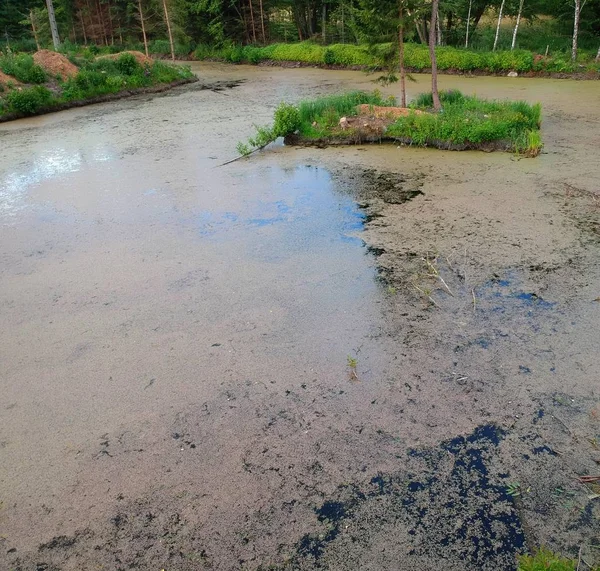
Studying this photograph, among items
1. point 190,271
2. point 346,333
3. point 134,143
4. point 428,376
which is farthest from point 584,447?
point 134,143

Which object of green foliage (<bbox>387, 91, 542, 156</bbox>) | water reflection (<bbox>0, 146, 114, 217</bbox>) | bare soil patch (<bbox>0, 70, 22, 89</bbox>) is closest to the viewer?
water reflection (<bbox>0, 146, 114, 217</bbox>)

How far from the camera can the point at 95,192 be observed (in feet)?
18.4

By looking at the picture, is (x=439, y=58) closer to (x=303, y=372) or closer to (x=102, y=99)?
(x=102, y=99)

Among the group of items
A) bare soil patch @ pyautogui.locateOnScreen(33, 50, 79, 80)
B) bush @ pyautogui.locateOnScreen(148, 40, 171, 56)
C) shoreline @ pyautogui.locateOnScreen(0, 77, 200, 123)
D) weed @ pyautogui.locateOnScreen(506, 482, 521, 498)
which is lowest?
weed @ pyautogui.locateOnScreen(506, 482, 521, 498)

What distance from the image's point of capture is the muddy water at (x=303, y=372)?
6.21 feet

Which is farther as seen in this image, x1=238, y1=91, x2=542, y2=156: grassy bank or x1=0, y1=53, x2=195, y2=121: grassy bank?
x1=0, y1=53, x2=195, y2=121: grassy bank

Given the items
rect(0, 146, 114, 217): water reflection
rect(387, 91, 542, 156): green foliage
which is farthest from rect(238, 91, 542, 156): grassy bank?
rect(0, 146, 114, 217): water reflection

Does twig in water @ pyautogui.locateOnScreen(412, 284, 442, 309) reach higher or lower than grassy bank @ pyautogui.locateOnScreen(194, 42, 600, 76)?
lower

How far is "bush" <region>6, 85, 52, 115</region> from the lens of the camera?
980 cm

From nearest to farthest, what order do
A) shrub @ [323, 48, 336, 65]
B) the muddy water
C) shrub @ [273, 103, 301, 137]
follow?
the muddy water, shrub @ [273, 103, 301, 137], shrub @ [323, 48, 336, 65]

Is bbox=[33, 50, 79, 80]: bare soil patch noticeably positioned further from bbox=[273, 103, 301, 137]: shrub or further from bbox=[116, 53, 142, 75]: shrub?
bbox=[273, 103, 301, 137]: shrub

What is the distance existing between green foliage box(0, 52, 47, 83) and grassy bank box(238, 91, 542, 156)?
22.3 ft

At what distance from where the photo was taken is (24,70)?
1111 centimetres

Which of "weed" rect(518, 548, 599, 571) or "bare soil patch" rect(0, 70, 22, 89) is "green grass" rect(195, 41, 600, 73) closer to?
"bare soil patch" rect(0, 70, 22, 89)
